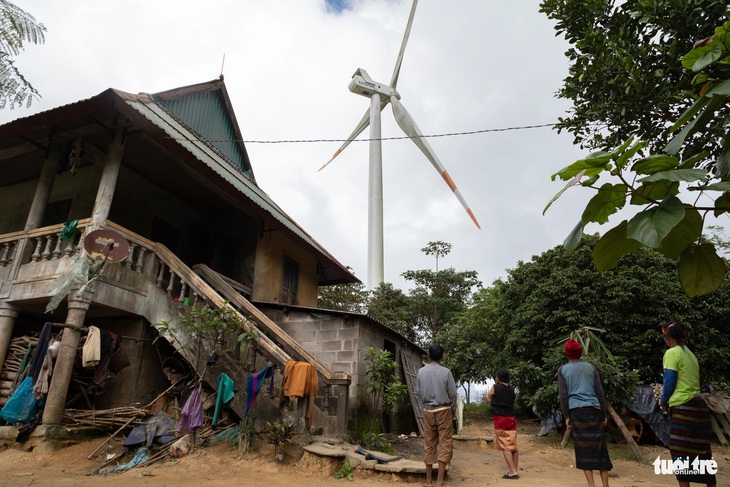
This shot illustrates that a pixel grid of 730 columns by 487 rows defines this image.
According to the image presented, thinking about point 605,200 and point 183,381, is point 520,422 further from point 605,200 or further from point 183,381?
point 605,200

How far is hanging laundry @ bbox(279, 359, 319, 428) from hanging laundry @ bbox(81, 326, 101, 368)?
127 inches

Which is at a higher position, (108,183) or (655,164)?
(108,183)

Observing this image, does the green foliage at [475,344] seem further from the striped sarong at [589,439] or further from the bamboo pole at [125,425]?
the striped sarong at [589,439]

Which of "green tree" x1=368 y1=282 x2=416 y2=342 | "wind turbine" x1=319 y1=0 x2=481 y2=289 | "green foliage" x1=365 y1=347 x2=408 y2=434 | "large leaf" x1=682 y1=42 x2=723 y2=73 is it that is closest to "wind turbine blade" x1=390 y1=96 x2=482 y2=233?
"wind turbine" x1=319 y1=0 x2=481 y2=289

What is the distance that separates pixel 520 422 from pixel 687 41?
13.9 metres

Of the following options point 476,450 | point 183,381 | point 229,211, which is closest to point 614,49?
point 476,450

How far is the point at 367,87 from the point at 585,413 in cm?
2737

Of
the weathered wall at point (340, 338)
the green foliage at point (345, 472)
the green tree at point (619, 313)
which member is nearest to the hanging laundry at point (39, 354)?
the weathered wall at point (340, 338)

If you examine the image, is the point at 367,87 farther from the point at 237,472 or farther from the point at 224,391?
the point at 237,472

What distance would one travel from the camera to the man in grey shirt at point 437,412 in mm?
5422

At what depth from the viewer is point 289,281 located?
13211 mm

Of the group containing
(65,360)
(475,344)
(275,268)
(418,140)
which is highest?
(418,140)

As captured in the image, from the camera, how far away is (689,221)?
127cm

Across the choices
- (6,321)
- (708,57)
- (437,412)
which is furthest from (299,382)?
(708,57)
